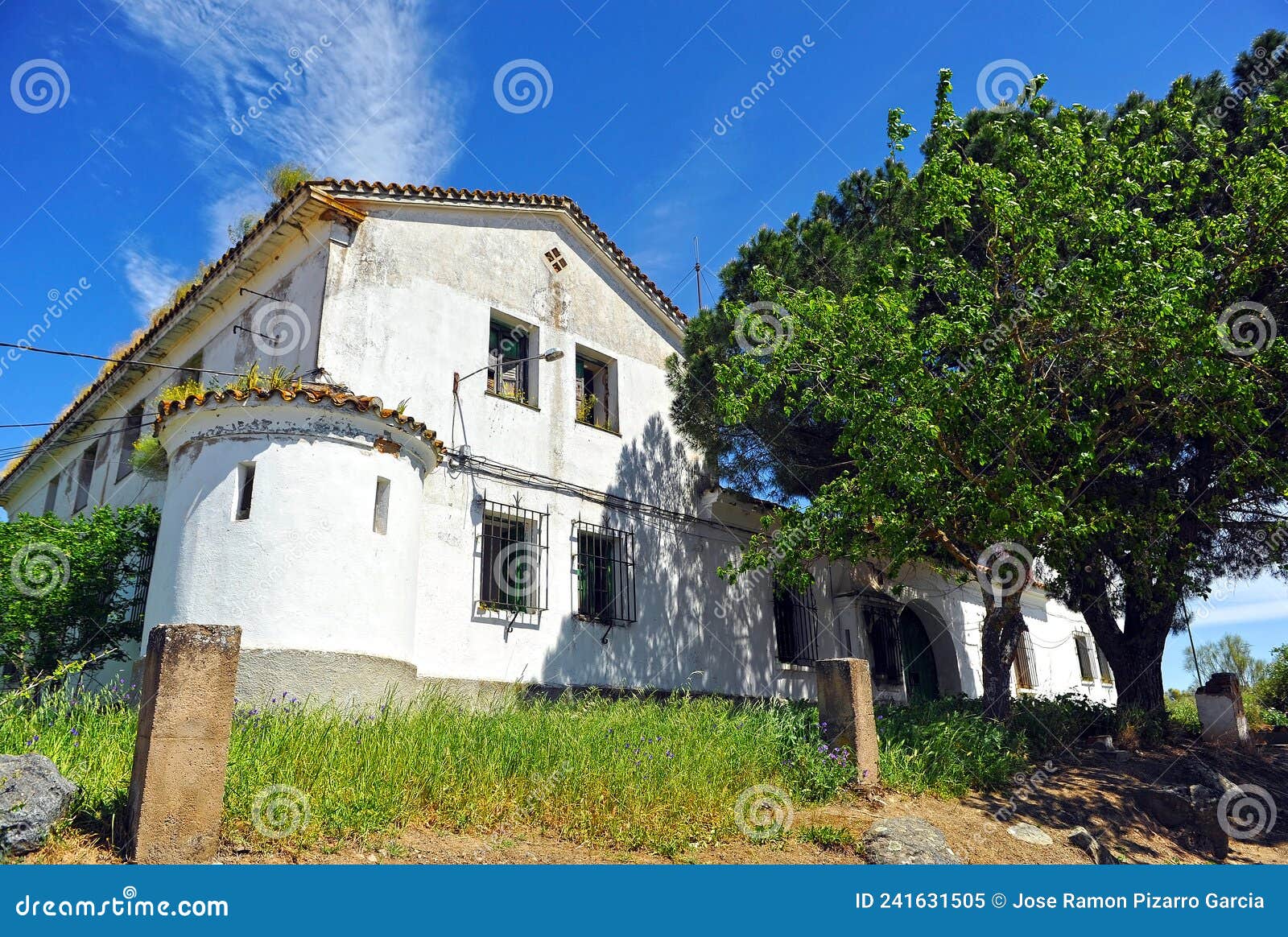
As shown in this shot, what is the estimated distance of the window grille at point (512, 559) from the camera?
1145 cm

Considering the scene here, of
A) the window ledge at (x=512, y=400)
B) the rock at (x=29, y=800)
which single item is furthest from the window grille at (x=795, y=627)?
the rock at (x=29, y=800)

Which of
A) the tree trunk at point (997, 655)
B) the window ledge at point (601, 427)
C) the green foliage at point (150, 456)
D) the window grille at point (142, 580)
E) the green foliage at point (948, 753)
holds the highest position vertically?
the window ledge at point (601, 427)

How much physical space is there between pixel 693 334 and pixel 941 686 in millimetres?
9402

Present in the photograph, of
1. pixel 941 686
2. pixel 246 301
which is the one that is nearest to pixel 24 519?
pixel 246 301

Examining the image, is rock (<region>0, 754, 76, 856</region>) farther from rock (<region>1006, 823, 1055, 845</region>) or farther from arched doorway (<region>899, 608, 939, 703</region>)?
arched doorway (<region>899, 608, 939, 703</region>)

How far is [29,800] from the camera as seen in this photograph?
198 inches

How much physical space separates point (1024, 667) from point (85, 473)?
65.9ft

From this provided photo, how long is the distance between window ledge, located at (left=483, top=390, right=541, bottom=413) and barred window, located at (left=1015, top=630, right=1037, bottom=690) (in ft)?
43.6

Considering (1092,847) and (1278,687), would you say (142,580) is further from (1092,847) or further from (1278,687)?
(1278,687)

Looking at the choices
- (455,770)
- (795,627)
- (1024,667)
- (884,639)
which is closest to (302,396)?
(455,770)

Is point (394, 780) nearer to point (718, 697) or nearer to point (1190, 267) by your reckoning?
point (718, 697)

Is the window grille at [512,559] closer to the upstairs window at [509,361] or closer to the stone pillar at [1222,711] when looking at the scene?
the upstairs window at [509,361]

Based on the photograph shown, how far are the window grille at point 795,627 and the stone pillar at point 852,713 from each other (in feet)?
19.6

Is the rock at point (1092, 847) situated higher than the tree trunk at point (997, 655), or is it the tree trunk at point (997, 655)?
the tree trunk at point (997, 655)
